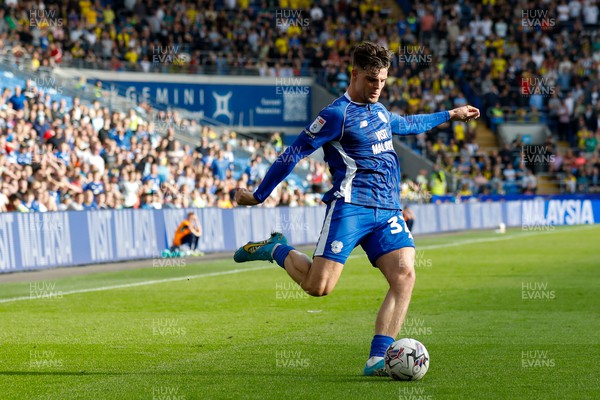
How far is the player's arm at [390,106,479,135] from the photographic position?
978 cm

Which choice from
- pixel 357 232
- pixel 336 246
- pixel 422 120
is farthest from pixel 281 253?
pixel 422 120

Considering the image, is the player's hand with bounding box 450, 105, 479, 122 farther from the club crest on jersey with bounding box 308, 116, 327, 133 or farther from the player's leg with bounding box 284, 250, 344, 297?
the player's leg with bounding box 284, 250, 344, 297

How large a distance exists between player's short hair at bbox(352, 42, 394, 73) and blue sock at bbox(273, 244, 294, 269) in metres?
1.70

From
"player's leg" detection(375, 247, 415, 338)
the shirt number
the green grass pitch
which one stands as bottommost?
the green grass pitch

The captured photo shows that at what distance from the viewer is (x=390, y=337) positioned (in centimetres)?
955

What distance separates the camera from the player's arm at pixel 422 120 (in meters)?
9.78

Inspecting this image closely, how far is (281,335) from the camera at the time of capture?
40.9ft

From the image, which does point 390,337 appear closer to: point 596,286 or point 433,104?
point 596,286

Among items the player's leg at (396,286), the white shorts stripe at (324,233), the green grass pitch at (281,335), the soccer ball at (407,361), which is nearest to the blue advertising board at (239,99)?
the green grass pitch at (281,335)

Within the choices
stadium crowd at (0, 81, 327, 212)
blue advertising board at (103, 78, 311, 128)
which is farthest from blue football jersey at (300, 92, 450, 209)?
blue advertising board at (103, 78, 311, 128)

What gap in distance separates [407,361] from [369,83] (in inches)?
86.6

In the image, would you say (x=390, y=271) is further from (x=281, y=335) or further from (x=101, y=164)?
(x=101, y=164)

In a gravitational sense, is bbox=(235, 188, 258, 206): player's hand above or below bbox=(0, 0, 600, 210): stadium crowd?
below

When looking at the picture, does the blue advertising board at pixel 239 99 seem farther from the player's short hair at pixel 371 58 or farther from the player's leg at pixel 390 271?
the player's short hair at pixel 371 58
